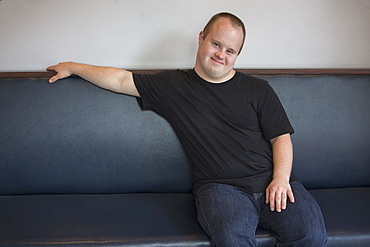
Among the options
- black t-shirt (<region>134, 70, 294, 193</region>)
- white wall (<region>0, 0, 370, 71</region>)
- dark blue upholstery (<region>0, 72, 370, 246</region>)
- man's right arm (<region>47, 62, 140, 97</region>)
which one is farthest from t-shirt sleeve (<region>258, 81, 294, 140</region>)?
man's right arm (<region>47, 62, 140, 97</region>)

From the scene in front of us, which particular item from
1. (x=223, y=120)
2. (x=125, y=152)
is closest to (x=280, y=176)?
(x=223, y=120)

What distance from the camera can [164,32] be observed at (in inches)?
79.7

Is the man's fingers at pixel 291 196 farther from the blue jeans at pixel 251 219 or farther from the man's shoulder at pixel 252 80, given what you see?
the man's shoulder at pixel 252 80

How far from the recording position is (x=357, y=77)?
1.95m

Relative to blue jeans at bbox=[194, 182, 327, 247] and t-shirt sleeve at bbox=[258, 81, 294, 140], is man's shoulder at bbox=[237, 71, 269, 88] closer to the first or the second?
t-shirt sleeve at bbox=[258, 81, 294, 140]

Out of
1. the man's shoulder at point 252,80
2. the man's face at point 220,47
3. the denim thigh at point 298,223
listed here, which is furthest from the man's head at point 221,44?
the denim thigh at point 298,223

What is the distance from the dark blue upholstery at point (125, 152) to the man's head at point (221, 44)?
37 centimetres

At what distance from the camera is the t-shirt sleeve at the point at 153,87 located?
173cm

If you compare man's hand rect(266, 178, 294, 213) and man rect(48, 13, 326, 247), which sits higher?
man rect(48, 13, 326, 247)

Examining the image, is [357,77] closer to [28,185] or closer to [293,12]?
[293,12]

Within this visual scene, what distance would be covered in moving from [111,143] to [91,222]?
46cm

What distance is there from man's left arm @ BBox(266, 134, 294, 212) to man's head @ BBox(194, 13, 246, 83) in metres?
0.41

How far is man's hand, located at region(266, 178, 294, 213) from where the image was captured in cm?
146

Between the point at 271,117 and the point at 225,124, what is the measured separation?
21 centimetres
